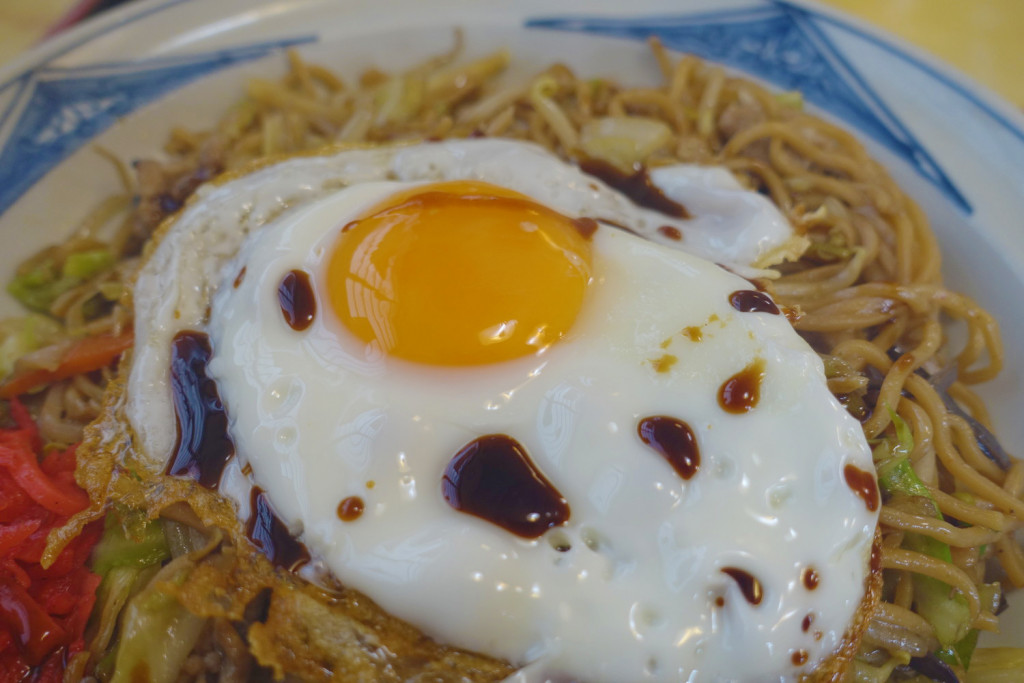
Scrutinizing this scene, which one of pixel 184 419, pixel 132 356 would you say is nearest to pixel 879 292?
pixel 184 419

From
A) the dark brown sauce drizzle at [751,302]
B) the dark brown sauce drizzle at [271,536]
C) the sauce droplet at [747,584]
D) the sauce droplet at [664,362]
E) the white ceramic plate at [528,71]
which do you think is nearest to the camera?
the sauce droplet at [747,584]

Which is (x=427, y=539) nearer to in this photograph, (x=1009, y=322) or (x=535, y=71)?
(x=1009, y=322)

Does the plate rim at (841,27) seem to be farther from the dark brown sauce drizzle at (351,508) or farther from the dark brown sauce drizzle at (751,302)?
the dark brown sauce drizzle at (351,508)

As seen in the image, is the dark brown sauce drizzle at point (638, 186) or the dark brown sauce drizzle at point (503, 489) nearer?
the dark brown sauce drizzle at point (503, 489)

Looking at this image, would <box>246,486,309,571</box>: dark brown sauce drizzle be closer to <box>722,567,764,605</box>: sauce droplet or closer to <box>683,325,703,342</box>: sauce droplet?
<box>722,567,764,605</box>: sauce droplet

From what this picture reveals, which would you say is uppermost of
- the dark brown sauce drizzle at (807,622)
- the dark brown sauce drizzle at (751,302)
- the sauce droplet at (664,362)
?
the dark brown sauce drizzle at (751,302)

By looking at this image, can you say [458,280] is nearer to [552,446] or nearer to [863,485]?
[552,446]

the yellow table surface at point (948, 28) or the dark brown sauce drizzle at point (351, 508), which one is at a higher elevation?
the yellow table surface at point (948, 28)

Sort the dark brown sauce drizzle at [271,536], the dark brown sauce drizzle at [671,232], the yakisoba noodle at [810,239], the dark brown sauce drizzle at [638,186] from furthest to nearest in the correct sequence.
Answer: the dark brown sauce drizzle at [638,186] → the dark brown sauce drizzle at [671,232] → the yakisoba noodle at [810,239] → the dark brown sauce drizzle at [271,536]

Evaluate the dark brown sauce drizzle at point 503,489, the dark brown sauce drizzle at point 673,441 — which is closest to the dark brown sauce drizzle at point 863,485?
the dark brown sauce drizzle at point 673,441
